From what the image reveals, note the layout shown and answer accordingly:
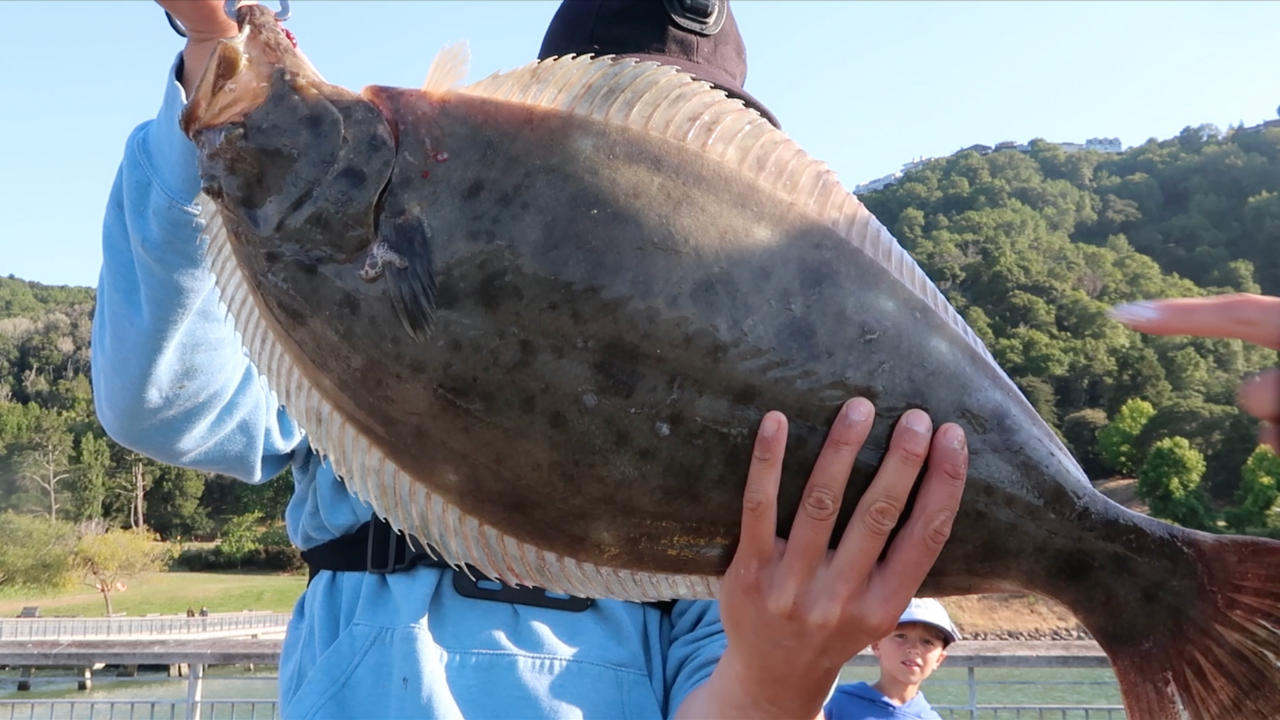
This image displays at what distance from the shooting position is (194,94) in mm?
1592

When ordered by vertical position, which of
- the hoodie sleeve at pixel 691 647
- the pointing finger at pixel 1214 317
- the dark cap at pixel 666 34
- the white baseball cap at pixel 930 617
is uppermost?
the dark cap at pixel 666 34

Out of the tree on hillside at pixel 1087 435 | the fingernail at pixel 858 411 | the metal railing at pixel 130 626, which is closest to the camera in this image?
the fingernail at pixel 858 411

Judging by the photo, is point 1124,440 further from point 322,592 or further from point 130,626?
point 322,592

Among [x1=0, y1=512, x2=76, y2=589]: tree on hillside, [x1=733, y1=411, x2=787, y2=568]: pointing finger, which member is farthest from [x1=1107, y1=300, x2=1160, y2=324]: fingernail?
[x1=0, y1=512, x2=76, y2=589]: tree on hillside

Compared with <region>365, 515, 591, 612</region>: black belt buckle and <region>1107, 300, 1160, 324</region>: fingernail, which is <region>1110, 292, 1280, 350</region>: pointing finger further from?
<region>365, 515, 591, 612</region>: black belt buckle

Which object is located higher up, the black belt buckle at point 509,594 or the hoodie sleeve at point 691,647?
the black belt buckle at point 509,594

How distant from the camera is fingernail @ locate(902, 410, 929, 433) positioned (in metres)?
1.56

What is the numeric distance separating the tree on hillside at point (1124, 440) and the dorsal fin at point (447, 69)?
5040 centimetres

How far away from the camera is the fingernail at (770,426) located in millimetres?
1541

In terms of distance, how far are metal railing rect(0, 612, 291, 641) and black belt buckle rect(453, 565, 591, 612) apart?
30.3 m

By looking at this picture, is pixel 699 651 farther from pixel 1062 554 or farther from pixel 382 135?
pixel 382 135

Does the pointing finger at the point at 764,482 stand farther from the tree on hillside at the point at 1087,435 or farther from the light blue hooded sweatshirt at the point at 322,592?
the tree on hillside at the point at 1087,435

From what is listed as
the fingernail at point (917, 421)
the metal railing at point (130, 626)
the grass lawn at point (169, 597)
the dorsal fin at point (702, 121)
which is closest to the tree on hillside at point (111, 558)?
the grass lawn at point (169, 597)

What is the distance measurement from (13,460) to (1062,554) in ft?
249
